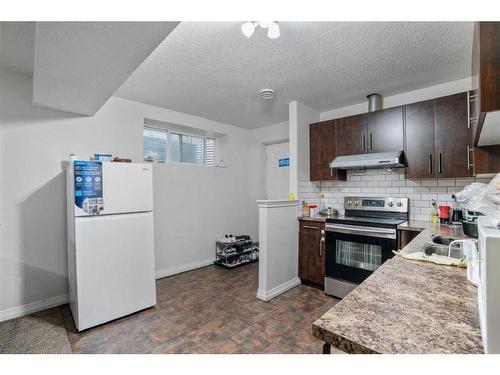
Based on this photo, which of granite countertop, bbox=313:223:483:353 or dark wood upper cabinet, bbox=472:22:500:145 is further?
dark wood upper cabinet, bbox=472:22:500:145

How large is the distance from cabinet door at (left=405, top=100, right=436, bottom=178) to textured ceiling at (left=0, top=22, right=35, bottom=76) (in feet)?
11.2

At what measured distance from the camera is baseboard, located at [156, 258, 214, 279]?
3.32 m

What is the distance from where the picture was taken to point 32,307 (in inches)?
93.9

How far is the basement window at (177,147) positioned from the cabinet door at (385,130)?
2536mm

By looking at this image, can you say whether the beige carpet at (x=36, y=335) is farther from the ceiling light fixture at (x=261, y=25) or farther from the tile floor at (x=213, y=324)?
the ceiling light fixture at (x=261, y=25)

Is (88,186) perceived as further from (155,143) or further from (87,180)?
(155,143)

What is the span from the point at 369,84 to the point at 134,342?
3.36m

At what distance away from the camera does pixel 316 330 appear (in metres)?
0.64

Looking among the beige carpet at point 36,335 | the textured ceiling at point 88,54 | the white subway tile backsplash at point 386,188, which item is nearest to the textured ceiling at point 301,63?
the textured ceiling at point 88,54

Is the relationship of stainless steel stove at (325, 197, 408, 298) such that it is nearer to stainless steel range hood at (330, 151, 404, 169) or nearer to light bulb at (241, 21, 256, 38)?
stainless steel range hood at (330, 151, 404, 169)

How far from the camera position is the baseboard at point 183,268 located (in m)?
3.32

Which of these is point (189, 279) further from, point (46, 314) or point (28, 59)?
point (28, 59)

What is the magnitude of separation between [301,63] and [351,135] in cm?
118

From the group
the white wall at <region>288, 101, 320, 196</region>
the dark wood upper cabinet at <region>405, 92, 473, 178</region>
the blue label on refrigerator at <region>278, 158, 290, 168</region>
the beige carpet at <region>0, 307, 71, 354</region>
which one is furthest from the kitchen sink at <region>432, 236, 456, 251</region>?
the beige carpet at <region>0, 307, 71, 354</region>
